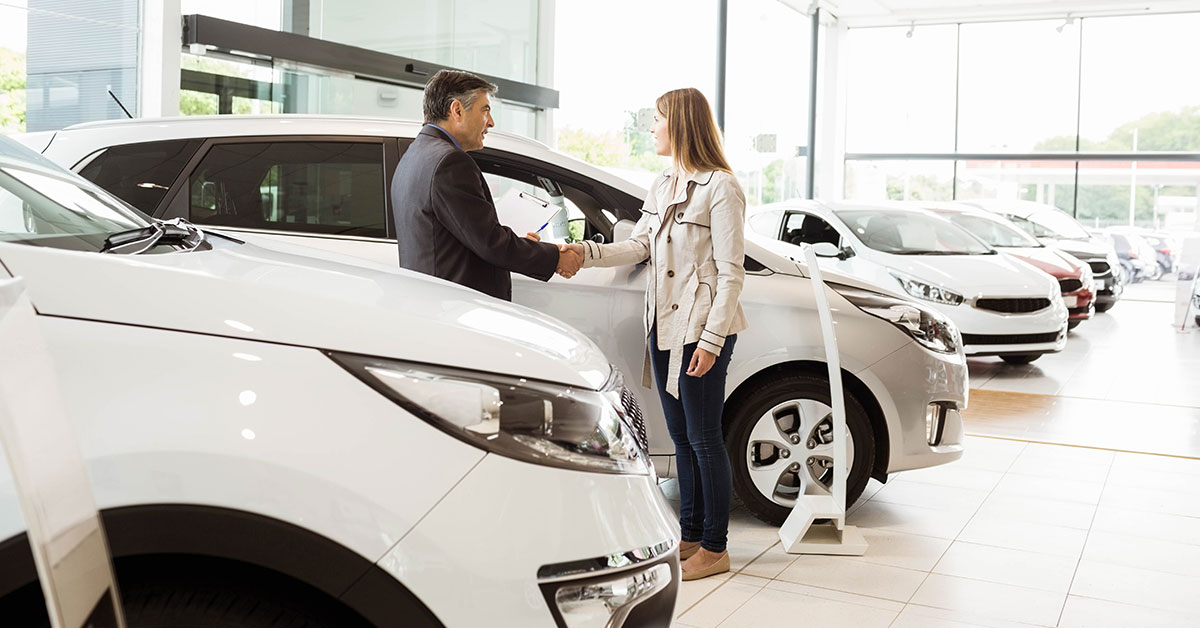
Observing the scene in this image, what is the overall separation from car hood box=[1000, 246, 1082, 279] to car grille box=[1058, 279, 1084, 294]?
0.05 meters

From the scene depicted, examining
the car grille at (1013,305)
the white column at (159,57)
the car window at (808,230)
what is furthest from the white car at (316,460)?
the car window at (808,230)

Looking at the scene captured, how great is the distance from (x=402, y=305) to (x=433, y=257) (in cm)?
153

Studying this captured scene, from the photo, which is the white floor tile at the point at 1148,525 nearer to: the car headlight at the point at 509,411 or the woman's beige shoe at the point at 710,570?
the woman's beige shoe at the point at 710,570

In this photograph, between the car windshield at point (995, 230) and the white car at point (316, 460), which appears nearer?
the white car at point (316, 460)

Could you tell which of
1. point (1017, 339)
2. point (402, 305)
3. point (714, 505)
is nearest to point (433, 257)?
point (714, 505)

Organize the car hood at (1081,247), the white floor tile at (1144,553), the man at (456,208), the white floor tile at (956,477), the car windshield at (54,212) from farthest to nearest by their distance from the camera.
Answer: the car hood at (1081,247)
the white floor tile at (956,477)
the white floor tile at (1144,553)
the man at (456,208)
the car windshield at (54,212)

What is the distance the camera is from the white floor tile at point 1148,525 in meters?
4.42

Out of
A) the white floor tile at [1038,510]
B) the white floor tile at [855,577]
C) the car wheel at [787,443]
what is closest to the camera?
the white floor tile at [855,577]

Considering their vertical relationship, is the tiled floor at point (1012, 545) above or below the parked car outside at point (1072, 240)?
below

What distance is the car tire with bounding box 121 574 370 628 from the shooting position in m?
1.46

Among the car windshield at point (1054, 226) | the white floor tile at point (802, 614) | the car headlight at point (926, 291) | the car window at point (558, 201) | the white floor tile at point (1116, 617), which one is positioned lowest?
the white floor tile at point (802, 614)

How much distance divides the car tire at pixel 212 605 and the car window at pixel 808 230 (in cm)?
787

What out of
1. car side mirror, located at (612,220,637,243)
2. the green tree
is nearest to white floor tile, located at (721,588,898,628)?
car side mirror, located at (612,220,637,243)

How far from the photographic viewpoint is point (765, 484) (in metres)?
4.28
